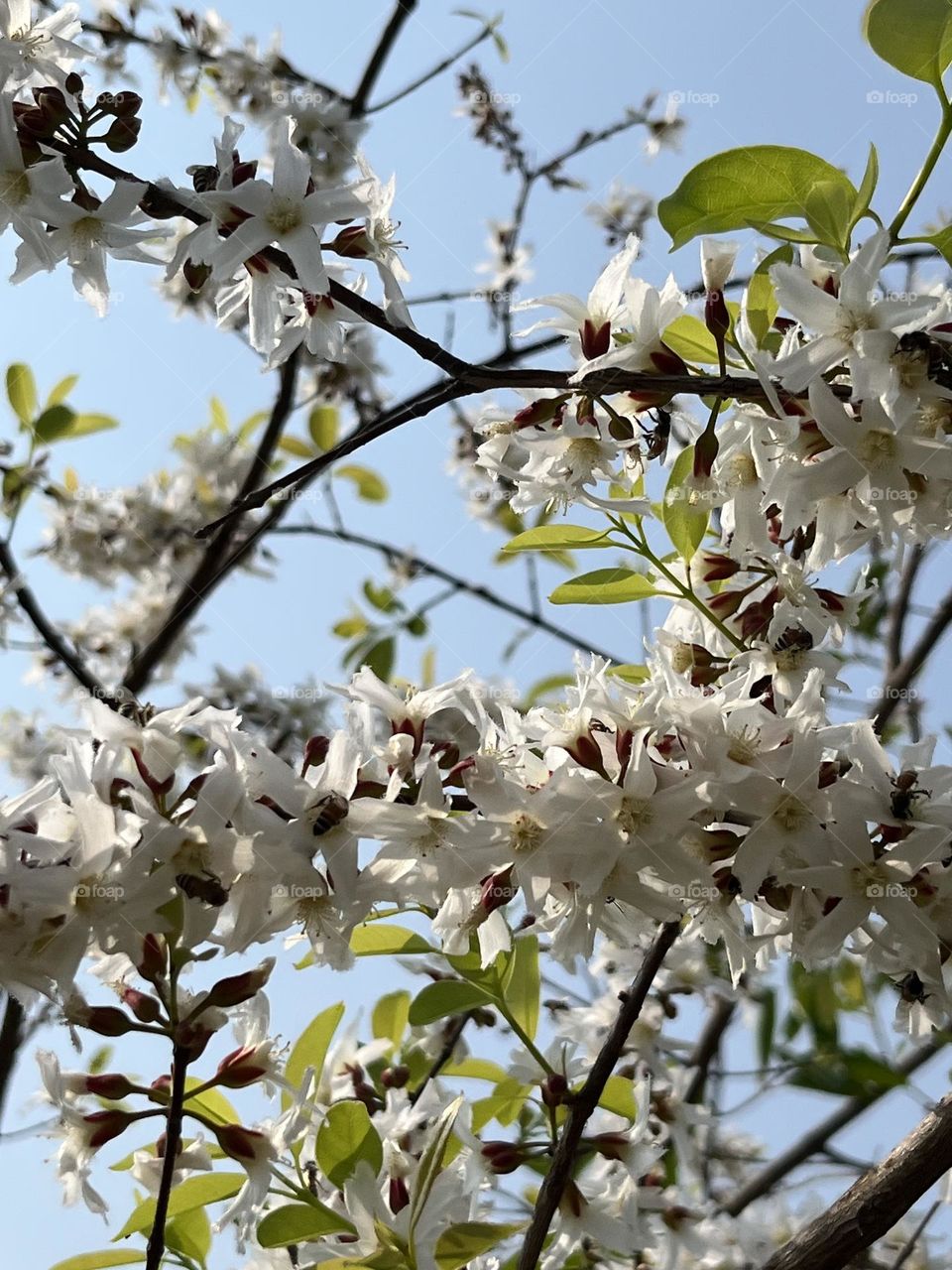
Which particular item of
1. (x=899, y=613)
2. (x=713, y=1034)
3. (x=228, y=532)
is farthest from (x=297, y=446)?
(x=713, y=1034)

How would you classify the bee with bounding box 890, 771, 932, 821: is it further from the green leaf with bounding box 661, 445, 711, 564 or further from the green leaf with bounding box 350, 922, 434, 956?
the green leaf with bounding box 350, 922, 434, 956

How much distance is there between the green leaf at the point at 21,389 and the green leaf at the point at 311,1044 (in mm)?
A: 2682

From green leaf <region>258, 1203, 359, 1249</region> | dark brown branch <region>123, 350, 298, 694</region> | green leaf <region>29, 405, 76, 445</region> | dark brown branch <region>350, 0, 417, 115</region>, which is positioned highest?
dark brown branch <region>350, 0, 417, 115</region>

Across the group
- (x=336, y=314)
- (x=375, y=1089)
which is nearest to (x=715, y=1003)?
(x=375, y=1089)

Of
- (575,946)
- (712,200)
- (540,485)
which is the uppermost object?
(712,200)

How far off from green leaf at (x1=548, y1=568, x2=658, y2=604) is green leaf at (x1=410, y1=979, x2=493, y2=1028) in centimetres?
64

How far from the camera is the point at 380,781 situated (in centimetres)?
143

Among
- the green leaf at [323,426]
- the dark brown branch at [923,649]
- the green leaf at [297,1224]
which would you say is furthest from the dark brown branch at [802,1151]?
the green leaf at [323,426]

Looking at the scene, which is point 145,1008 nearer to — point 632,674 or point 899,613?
point 632,674

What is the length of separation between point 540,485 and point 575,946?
0.64 meters

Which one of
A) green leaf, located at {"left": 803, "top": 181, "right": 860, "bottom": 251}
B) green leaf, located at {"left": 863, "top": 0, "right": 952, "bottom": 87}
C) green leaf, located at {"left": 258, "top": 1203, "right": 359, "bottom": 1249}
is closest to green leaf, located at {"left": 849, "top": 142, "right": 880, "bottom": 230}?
green leaf, located at {"left": 803, "top": 181, "right": 860, "bottom": 251}

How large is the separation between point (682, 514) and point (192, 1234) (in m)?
1.36

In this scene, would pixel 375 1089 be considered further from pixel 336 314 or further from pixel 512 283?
pixel 512 283

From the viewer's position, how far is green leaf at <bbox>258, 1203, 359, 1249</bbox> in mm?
1632
